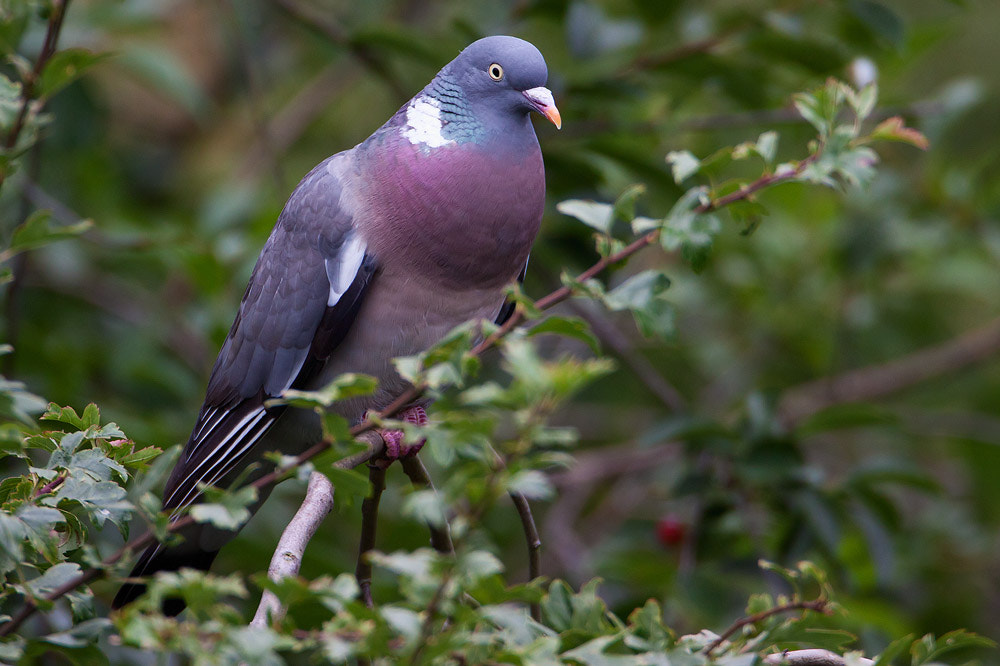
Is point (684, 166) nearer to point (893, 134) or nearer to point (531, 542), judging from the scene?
point (893, 134)

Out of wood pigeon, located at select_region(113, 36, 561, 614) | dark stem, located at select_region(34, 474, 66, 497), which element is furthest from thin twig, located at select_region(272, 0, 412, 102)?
dark stem, located at select_region(34, 474, 66, 497)

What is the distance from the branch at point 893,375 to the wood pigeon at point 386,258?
1.88 m

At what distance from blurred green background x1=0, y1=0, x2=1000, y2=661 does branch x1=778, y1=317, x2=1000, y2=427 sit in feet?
0.04

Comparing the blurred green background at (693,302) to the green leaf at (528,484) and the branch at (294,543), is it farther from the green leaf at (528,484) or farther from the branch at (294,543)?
the green leaf at (528,484)

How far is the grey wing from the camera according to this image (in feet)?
A: 8.04

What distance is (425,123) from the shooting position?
7.95ft

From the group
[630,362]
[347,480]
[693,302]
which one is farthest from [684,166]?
[693,302]

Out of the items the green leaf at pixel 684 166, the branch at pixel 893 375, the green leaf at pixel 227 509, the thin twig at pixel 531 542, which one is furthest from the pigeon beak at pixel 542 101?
the branch at pixel 893 375

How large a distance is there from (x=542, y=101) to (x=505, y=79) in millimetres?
107

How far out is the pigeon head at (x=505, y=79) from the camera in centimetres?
235

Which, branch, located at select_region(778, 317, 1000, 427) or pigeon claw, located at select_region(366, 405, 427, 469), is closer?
pigeon claw, located at select_region(366, 405, 427, 469)

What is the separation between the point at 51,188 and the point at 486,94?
2.43m

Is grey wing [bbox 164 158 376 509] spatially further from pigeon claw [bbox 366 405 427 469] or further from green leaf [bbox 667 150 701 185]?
green leaf [bbox 667 150 701 185]

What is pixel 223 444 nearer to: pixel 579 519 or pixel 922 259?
pixel 579 519
